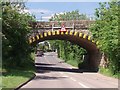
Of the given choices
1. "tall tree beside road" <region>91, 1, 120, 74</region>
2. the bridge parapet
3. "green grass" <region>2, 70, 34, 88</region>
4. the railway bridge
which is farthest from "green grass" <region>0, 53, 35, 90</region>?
the bridge parapet

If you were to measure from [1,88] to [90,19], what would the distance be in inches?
1395

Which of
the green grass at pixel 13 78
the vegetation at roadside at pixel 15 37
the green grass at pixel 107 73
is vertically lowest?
the green grass at pixel 107 73

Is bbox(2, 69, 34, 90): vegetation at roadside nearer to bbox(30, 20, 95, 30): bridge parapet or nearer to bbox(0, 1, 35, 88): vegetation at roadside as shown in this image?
bbox(0, 1, 35, 88): vegetation at roadside

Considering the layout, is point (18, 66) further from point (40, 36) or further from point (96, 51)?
point (96, 51)

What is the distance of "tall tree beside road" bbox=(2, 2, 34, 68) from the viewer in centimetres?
4081

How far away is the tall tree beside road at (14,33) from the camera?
40806 millimetres

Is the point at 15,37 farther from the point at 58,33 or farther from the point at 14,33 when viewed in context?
the point at 58,33

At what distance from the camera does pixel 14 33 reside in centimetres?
4328

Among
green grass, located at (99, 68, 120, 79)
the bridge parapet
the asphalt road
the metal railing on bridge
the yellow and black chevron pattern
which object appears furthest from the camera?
the bridge parapet

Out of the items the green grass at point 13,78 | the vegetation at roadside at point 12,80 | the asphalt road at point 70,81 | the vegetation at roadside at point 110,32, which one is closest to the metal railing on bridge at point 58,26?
the vegetation at roadside at point 110,32

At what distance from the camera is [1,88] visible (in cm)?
2153

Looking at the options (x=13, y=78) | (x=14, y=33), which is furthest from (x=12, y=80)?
(x=14, y=33)

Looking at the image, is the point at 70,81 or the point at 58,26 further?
the point at 58,26

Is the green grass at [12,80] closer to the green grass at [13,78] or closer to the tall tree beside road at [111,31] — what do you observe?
the green grass at [13,78]
